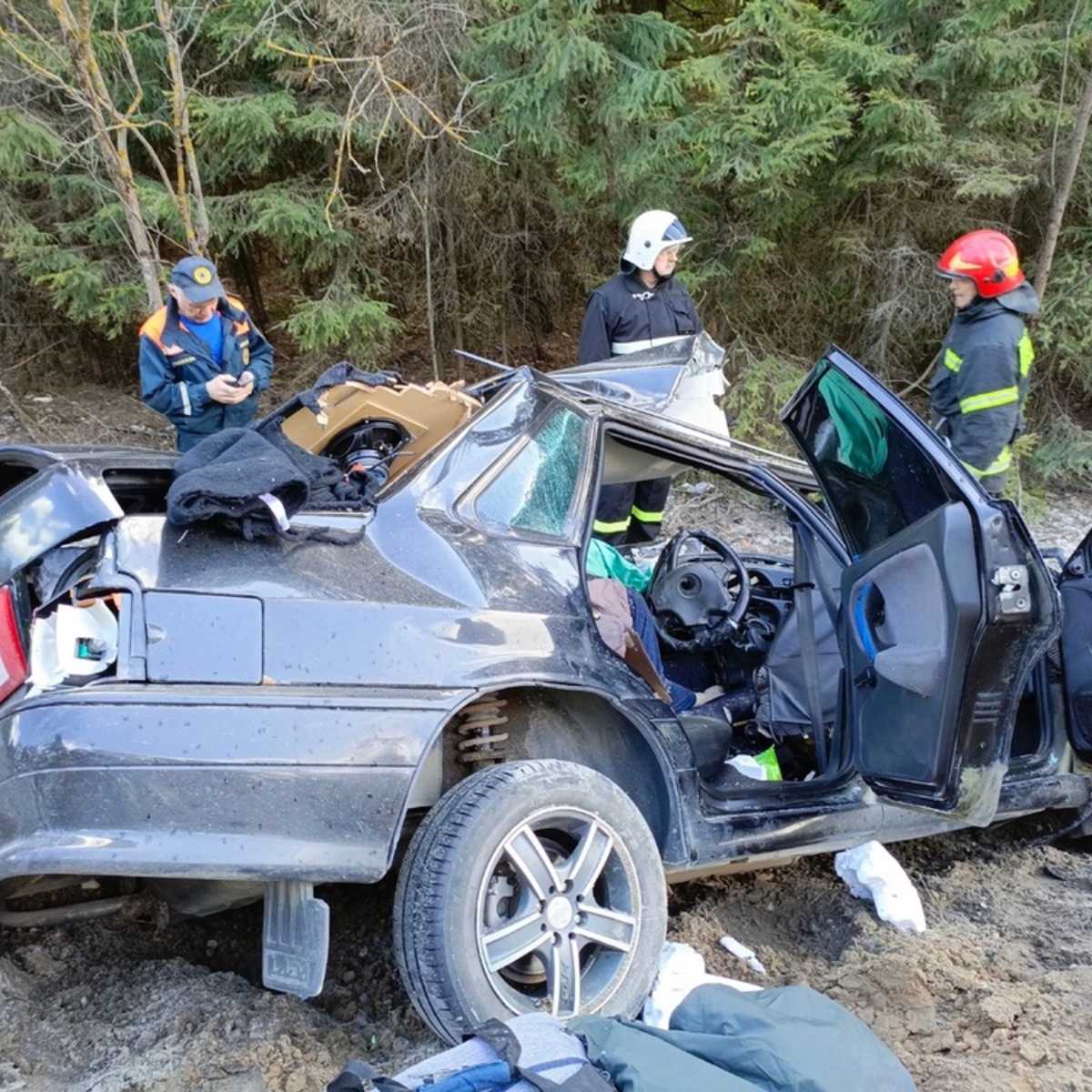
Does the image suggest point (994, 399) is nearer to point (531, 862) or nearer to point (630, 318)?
point (630, 318)

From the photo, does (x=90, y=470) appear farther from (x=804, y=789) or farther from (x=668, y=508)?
(x=668, y=508)

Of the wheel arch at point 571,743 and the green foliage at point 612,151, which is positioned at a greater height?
the green foliage at point 612,151

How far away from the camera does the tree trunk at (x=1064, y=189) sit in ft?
23.2

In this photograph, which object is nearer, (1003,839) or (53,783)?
(53,783)

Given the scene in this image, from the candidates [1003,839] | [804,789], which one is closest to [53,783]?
[804,789]

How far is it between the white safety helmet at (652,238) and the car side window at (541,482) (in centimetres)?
309

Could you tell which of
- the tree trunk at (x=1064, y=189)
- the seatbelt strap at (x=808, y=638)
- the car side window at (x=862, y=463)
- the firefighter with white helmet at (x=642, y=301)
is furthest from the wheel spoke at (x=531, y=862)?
the tree trunk at (x=1064, y=189)

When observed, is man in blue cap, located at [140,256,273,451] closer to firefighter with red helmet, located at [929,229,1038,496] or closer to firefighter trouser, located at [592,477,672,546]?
firefighter trouser, located at [592,477,672,546]

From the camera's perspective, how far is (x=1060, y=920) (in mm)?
3312

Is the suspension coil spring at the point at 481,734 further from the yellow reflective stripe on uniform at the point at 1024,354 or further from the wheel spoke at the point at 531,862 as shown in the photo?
the yellow reflective stripe on uniform at the point at 1024,354

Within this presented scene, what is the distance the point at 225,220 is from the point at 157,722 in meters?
6.26

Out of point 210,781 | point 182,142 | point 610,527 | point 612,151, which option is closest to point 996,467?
point 610,527

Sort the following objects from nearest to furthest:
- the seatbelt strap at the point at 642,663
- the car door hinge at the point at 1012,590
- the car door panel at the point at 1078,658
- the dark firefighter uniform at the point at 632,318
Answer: the car door hinge at the point at 1012,590
the seatbelt strap at the point at 642,663
the car door panel at the point at 1078,658
the dark firefighter uniform at the point at 632,318

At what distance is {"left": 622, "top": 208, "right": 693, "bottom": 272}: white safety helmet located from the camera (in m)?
5.98
